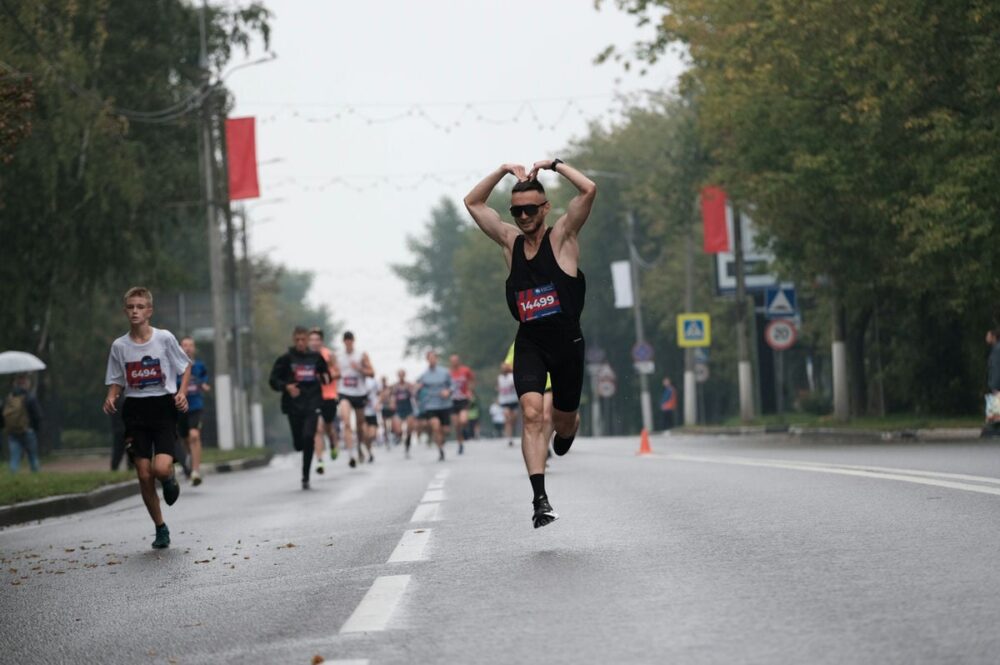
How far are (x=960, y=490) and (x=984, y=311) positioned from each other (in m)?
22.1

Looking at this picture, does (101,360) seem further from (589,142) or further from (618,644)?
(618,644)

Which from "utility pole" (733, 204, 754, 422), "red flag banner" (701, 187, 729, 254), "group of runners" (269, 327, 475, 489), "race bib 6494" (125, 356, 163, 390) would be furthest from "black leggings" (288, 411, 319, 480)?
"utility pole" (733, 204, 754, 422)

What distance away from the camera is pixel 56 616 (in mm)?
8625

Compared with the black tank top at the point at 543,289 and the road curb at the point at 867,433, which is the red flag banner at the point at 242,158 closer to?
the road curb at the point at 867,433

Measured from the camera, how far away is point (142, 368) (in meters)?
12.6

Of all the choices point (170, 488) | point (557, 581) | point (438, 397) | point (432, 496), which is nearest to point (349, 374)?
point (438, 397)

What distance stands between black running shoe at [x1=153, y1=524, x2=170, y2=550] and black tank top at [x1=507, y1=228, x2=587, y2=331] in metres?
3.40

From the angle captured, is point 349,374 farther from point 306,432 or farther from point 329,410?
point 306,432

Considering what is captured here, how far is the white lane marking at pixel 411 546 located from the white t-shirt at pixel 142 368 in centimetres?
210

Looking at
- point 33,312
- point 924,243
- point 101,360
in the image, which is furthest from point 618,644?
point 101,360

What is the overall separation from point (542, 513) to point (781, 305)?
29.9 meters

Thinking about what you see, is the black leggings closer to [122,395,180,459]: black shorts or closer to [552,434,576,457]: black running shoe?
[122,395,180,459]: black shorts

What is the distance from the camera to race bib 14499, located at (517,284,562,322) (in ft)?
34.0

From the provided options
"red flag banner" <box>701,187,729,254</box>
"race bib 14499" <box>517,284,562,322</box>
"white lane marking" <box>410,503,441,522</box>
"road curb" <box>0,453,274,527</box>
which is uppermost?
"red flag banner" <box>701,187,729,254</box>
